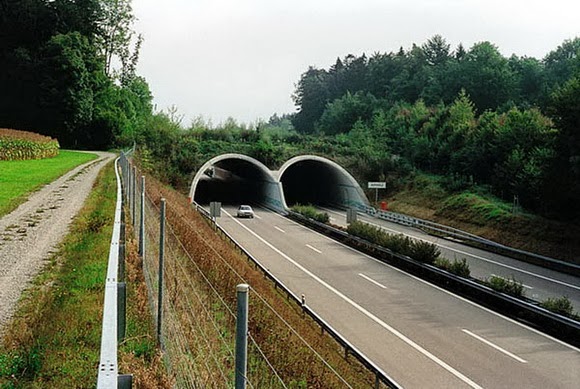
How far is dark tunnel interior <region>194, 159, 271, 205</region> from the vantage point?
190 ft

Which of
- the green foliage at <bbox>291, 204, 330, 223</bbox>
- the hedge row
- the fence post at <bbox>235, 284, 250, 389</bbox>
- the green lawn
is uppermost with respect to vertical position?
the hedge row

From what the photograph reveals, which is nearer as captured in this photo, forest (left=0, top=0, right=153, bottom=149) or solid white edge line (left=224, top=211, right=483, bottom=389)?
solid white edge line (left=224, top=211, right=483, bottom=389)

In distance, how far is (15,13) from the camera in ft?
220

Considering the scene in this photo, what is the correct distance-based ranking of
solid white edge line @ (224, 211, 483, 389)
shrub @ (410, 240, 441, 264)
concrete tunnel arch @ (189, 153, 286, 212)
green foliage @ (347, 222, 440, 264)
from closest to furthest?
solid white edge line @ (224, 211, 483, 389) < shrub @ (410, 240, 441, 264) < green foliage @ (347, 222, 440, 264) < concrete tunnel arch @ (189, 153, 286, 212)

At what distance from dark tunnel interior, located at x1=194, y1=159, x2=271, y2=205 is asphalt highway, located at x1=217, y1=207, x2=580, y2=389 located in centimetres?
2798

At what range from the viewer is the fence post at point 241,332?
2.63 m

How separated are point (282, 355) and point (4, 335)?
6025 mm

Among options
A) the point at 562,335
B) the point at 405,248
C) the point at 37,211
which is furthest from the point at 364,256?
the point at 37,211

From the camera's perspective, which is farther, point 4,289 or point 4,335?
point 4,289

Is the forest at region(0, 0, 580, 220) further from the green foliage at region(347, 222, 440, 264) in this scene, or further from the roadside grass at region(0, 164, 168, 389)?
the roadside grass at region(0, 164, 168, 389)

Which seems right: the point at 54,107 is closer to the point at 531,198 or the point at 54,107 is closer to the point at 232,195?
the point at 232,195

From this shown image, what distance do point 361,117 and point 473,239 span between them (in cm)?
5808

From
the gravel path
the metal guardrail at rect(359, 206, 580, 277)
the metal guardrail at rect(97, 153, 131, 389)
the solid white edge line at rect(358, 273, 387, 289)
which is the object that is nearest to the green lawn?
the gravel path

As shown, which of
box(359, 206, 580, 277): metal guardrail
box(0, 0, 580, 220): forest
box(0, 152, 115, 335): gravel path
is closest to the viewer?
box(0, 152, 115, 335): gravel path
